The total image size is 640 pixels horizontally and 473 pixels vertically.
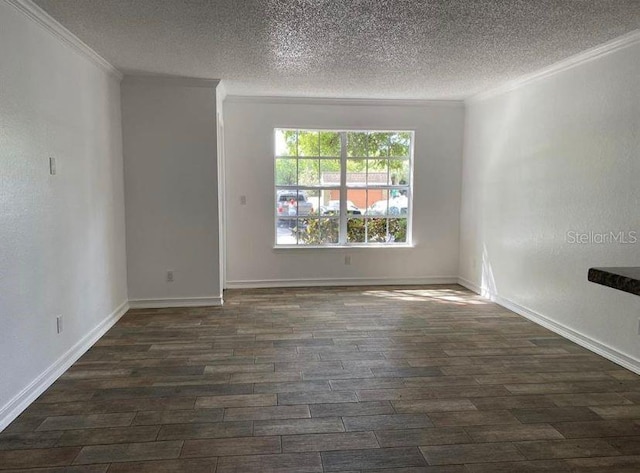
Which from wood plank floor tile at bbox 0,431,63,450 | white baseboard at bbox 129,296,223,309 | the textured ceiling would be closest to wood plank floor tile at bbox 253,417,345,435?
wood plank floor tile at bbox 0,431,63,450

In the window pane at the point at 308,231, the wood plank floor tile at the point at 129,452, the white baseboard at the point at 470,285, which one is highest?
the window pane at the point at 308,231

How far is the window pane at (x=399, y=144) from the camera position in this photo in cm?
608

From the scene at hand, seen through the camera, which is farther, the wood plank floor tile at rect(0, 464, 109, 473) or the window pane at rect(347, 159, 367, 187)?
the window pane at rect(347, 159, 367, 187)

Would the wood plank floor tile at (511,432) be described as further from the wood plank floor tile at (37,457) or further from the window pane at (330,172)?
the window pane at (330,172)

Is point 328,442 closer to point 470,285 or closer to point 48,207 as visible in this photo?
point 48,207

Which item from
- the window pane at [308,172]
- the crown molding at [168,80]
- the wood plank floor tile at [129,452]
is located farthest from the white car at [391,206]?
the wood plank floor tile at [129,452]

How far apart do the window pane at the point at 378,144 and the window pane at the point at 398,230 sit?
0.89 metres

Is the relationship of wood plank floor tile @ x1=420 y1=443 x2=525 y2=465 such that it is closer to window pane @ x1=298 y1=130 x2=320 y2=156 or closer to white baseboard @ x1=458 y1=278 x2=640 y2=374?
white baseboard @ x1=458 y1=278 x2=640 y2=374

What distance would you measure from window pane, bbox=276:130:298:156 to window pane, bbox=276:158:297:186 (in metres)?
0.10

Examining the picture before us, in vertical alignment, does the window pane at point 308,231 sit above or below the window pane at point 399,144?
below

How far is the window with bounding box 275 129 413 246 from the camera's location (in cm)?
594

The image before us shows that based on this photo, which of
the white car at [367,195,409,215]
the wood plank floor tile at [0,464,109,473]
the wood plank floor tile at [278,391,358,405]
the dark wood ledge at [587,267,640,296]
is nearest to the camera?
the dark wood ledge at [587,267,640,296]

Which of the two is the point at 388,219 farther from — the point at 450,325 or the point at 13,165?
the point at 13,165

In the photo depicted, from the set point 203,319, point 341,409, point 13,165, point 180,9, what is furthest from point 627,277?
point 203,319
